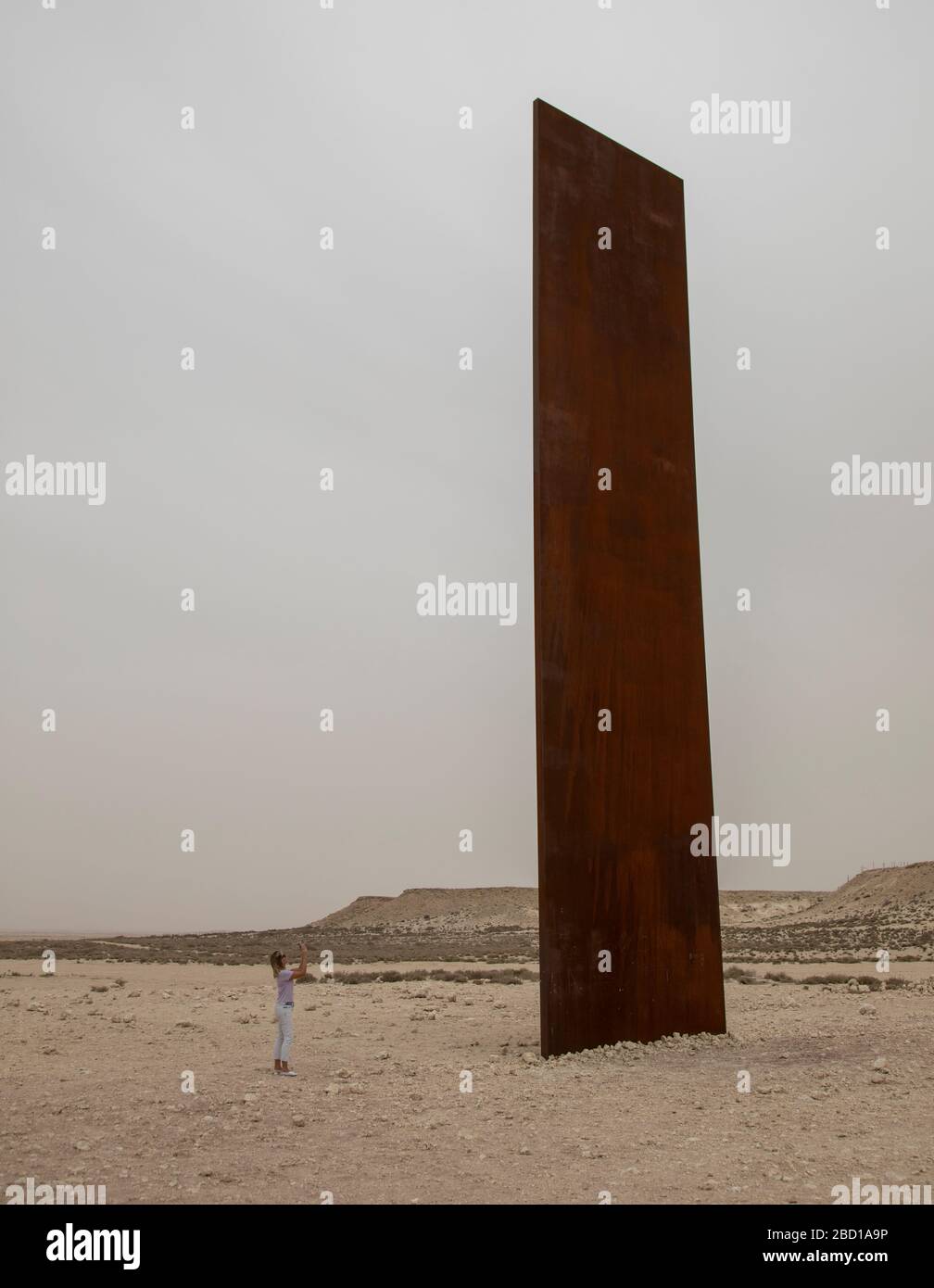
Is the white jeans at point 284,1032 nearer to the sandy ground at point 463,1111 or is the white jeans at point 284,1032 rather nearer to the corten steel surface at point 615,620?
the sandy ground at point 463,1111

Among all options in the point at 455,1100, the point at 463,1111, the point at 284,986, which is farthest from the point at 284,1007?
the point at 463,1111

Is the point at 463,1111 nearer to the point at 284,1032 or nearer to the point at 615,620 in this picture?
the point at 284,1032

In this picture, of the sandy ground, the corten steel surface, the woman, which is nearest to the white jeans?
the woman

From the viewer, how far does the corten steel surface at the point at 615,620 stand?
11406 millimetres

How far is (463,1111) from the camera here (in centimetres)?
889

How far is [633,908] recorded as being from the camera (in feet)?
38.7

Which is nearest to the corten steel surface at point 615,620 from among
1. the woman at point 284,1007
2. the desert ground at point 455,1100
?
the desert ground at point 455,1100

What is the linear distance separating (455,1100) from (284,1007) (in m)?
2.01

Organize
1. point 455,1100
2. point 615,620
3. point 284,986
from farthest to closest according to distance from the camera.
A: point 615,620
point 284,986
point 455,1100

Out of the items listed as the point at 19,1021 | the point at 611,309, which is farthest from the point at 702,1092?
the point at 19,1021

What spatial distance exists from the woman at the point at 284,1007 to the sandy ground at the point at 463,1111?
202 millimetres

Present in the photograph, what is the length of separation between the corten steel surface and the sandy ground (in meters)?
1.08
